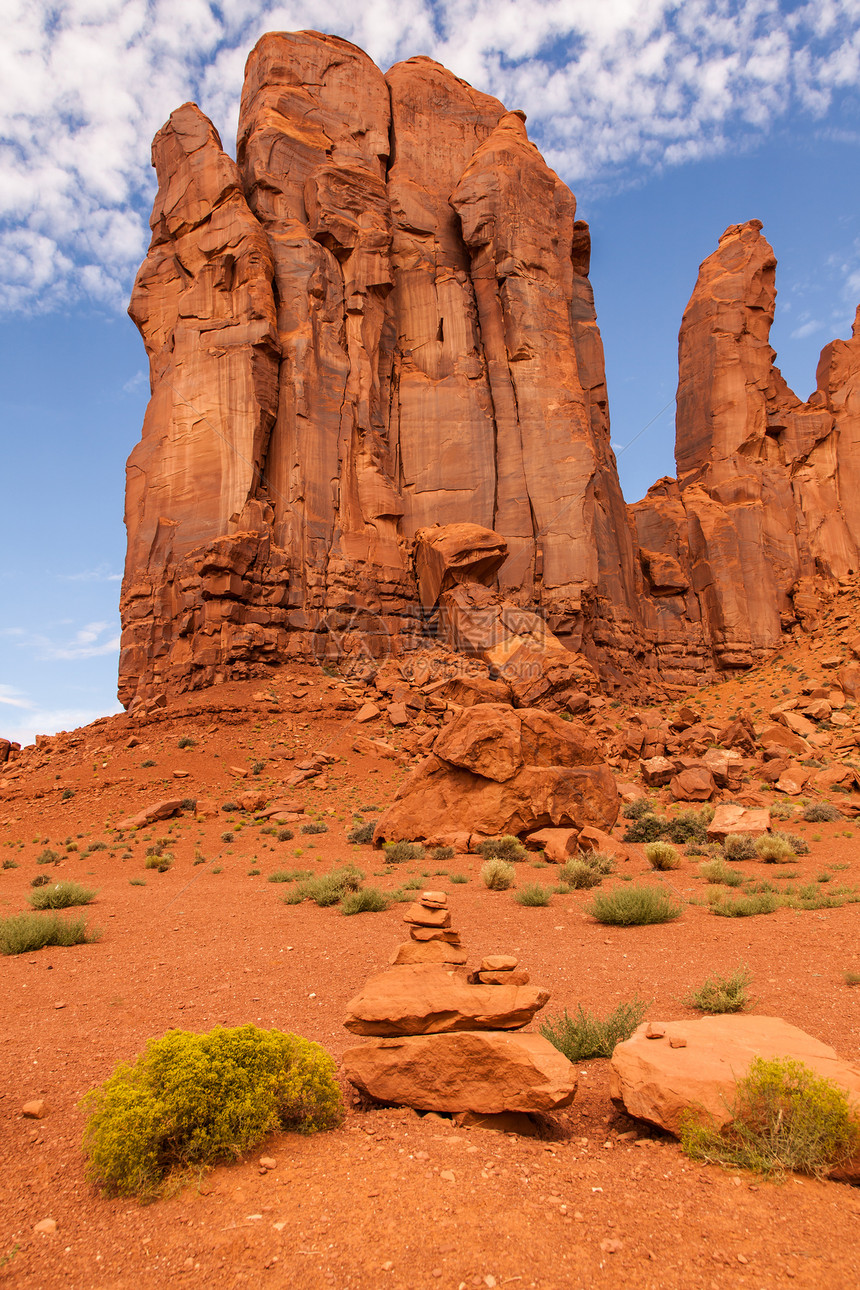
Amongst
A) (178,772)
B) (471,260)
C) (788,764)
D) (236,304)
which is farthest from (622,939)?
(471,260)

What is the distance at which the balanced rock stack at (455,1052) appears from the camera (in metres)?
4.12

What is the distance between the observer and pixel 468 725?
16.0m

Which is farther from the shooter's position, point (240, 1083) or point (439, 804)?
point (439, 804)

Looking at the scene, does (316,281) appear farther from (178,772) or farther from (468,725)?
(468,725)

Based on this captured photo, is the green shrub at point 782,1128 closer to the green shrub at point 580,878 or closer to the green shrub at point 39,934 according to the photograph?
the green shrub at point 580,878

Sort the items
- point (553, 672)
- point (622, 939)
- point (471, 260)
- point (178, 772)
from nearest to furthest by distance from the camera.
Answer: point (622, 939) < point (178, 772) < point (553, 672) < point (471, 260)

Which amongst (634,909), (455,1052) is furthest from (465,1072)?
(634,909)

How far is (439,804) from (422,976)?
10.7m

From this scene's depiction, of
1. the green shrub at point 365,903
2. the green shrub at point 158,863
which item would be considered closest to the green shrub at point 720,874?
the green shrub at point 365,903

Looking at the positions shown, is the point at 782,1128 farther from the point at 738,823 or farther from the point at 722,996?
the point at 738,823

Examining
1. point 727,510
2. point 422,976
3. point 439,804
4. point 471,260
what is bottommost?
point 422,976

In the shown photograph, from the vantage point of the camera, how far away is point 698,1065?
13.1 ft

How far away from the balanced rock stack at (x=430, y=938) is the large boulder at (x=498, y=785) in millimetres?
8967

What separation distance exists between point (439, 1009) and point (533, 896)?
6.23 m
